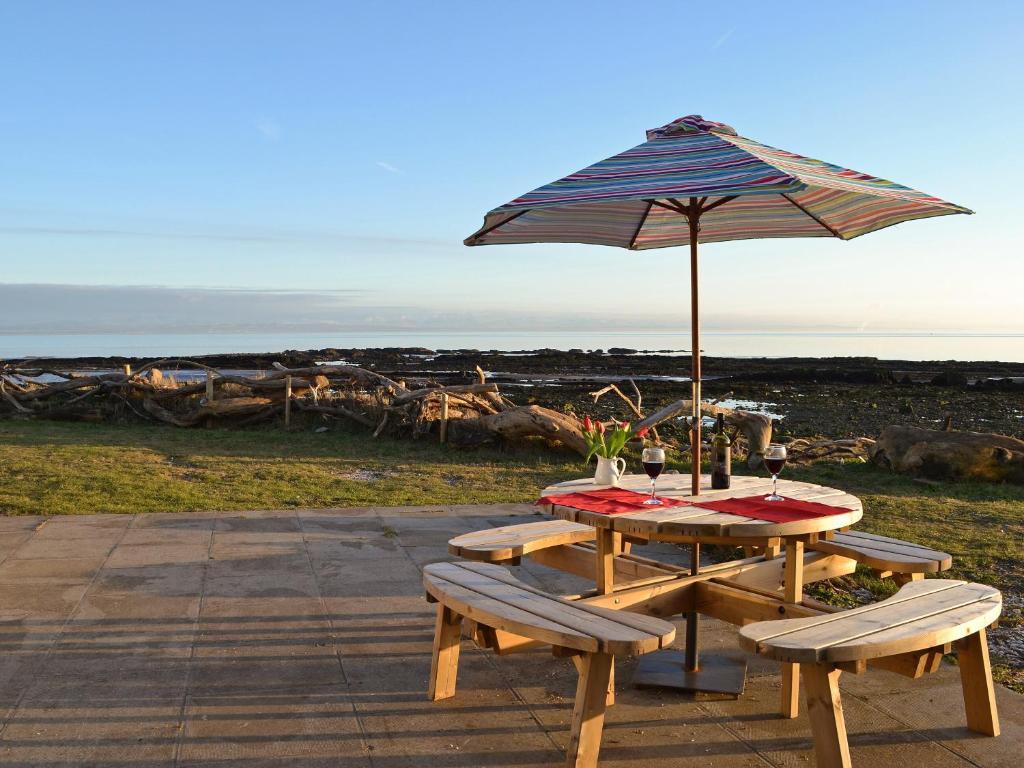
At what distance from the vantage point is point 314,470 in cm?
961

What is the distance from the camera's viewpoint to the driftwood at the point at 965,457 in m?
9.56

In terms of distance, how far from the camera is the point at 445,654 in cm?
324

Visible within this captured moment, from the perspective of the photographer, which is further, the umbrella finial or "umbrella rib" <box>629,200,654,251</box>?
"umbrella rib" <box>629,200,654,251</box>

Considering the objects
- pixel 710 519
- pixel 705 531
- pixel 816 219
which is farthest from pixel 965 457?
pixel 705 531

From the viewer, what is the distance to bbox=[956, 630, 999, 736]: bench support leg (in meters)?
2.96

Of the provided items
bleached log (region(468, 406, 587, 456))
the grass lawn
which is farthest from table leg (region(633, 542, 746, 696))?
bleached log (region(468, 406, 587, 456))

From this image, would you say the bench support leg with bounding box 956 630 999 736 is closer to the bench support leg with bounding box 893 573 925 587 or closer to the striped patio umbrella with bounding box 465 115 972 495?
the bench support leg with bounding box 893 573 925 587

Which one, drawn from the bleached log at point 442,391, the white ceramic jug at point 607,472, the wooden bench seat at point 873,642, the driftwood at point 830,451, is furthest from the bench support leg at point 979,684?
the bleached log at point 442,391

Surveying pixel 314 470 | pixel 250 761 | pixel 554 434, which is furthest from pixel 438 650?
pixel 554 434

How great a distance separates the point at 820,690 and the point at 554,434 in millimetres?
8876

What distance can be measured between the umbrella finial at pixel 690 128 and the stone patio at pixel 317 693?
2275 mm

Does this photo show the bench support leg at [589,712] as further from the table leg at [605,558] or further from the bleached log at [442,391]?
the bleached log at [442,391]

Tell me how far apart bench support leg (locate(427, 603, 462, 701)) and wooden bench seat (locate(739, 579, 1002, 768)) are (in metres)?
1.14

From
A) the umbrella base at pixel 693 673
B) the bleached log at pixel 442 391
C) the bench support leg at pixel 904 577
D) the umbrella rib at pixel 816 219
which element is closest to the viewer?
the umbrella base at pixel 693 673
